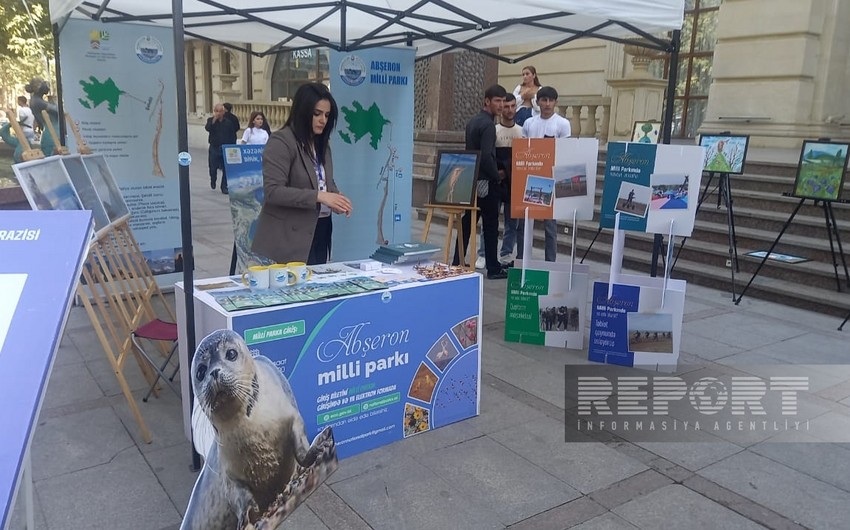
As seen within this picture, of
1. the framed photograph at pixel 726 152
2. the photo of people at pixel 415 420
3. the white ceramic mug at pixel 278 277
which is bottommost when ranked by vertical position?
the photo of people at pixel 415 420

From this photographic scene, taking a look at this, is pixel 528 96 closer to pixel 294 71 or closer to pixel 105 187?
pixel 105 187

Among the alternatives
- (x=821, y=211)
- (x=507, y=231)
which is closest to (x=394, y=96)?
(x=507, y=231)

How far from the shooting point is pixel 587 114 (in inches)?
473

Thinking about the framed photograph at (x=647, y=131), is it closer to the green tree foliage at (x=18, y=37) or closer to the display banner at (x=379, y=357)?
the display banner at (x=379, y=357)

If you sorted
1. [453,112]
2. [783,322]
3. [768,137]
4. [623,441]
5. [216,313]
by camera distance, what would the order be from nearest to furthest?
[216,313]
[623,441]
[783,322]
[768,137]
[453,112]

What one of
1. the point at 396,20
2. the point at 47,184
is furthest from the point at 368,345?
the point at 396,20

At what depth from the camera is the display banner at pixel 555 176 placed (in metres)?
4.72

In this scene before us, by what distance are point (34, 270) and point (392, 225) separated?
5.27m

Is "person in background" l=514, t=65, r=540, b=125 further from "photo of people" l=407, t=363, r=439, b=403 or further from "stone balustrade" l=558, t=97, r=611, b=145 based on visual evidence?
"photo of people" l=407, t=363, r=439, b=403

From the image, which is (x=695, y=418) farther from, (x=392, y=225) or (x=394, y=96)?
(x=394, y=96)

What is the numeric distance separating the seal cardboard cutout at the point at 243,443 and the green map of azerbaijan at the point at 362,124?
4307 millimetres

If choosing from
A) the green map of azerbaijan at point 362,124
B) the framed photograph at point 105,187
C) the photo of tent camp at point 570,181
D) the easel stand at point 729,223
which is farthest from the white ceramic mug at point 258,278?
the easel stand at point 729,223

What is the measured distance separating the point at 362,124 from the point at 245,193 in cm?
140

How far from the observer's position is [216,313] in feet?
9.30
